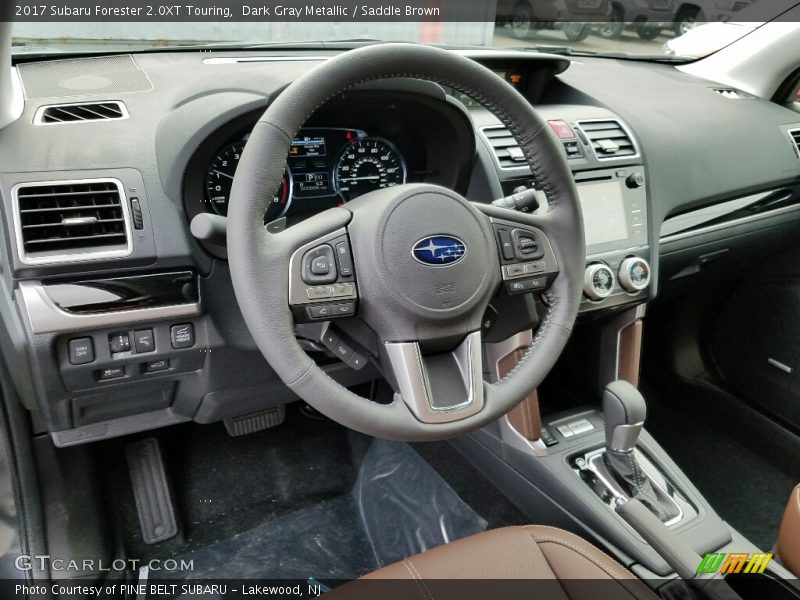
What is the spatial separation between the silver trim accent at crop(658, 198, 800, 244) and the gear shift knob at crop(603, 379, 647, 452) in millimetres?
534

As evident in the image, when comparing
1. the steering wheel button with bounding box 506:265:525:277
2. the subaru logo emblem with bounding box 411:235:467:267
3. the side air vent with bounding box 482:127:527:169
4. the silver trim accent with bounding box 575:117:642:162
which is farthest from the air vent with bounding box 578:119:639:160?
the subaru logo emblem with bounding box 411:235:467:267

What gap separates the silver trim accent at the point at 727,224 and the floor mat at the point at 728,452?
0.67 metres

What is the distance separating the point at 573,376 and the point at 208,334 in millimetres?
1217

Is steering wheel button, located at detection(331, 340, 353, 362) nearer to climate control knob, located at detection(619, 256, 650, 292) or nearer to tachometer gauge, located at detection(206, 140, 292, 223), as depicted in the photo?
tachometer gauge, located at detection(206, 140, 292, 223)

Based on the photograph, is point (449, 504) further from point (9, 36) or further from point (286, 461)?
point (9, 36)

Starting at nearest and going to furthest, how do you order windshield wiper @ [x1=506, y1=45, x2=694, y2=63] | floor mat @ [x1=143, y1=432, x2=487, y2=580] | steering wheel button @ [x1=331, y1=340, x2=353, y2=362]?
steering wheel button @ [x1=331, y1=340, x2=353, y2=362], floor mat @ [x1=143, y1=432, x2=487, y2=580], windshield wiper @ [x1=506, y1=45, x2=694, y2=63]

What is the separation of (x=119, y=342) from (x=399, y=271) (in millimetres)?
607

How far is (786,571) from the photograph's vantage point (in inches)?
50.1

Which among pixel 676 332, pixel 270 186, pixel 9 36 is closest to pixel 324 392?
pixel 270 186

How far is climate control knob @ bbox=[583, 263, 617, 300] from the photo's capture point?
1.58m

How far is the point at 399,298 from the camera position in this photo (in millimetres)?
984

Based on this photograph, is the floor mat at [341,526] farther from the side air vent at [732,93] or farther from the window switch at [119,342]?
the side air vent at [732,93]

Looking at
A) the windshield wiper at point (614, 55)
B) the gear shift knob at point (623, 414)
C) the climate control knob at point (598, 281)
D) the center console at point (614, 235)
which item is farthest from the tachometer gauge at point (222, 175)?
the windshield wiper at point (614, 55)
